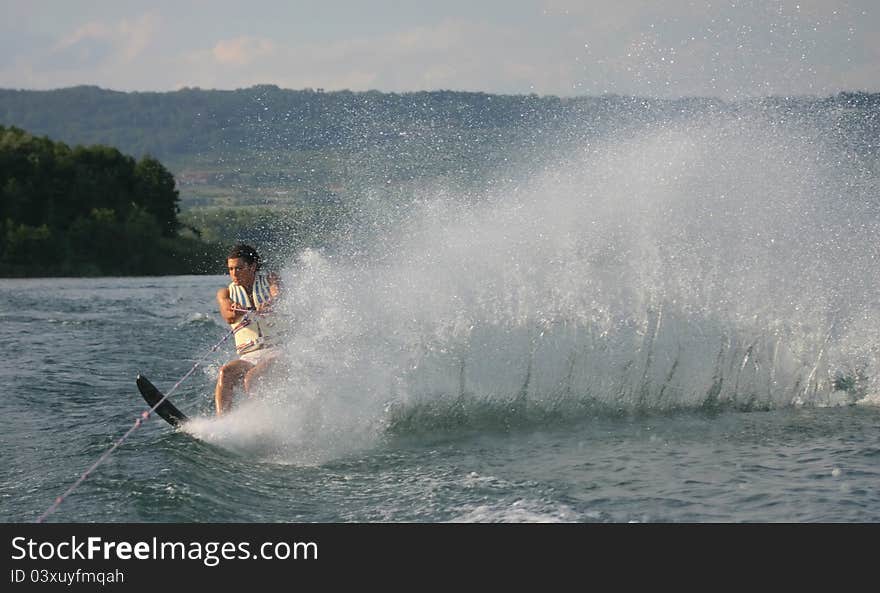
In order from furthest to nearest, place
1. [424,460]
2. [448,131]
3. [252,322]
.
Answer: [448,131] < [252,322] < [424,460]

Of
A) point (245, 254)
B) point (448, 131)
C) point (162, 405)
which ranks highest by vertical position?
point (448, 131)

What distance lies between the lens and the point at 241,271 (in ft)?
31.0

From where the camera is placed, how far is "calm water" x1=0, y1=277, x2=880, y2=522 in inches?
255

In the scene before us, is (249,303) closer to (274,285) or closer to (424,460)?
(274,285)

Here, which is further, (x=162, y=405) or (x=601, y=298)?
(x=601, y=298)

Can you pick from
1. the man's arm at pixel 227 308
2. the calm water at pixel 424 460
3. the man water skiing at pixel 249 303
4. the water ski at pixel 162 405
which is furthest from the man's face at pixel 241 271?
the water ski at pixel 162 405

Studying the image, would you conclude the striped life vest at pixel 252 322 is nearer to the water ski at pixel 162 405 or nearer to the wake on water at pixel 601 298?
the wake on water at pixel 601 298

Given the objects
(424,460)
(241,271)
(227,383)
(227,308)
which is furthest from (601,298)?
(227,383)

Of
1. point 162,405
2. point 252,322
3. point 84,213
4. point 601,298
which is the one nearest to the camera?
point 162,405

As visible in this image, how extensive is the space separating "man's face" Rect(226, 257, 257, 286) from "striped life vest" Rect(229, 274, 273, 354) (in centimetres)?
5

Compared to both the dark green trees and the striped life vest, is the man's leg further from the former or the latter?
the dark green trees

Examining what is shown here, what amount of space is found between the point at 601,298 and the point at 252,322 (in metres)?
3.60

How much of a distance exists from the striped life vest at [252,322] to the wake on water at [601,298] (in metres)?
0.25

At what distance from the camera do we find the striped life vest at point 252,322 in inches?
369
